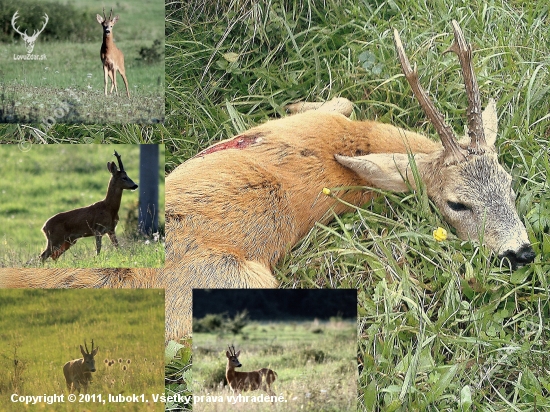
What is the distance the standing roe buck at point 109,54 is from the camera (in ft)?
19.1

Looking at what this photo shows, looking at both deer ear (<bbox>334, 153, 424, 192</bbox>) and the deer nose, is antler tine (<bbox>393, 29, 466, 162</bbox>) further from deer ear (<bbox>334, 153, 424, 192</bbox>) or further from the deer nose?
the deer nose

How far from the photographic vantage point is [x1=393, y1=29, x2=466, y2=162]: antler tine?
5.70 m

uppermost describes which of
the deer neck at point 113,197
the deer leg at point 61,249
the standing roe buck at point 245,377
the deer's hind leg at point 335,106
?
the deer's hind leg at point 335,106

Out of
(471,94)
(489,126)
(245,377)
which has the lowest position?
(245,377)

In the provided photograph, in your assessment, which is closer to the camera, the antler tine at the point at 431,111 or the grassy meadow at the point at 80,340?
the grassy meadow at the point at 80,340

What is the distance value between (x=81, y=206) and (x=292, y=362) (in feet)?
5.81

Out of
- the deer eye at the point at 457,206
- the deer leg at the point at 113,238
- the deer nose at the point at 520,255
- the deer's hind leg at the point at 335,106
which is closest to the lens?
the deer nose at the point at 520,255

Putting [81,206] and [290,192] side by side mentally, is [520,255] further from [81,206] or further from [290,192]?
[81,206]

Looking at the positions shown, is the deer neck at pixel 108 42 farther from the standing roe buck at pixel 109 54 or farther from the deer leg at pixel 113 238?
the deer leg at pixel 113 238

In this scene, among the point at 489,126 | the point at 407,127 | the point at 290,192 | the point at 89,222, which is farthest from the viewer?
the point at 407,127

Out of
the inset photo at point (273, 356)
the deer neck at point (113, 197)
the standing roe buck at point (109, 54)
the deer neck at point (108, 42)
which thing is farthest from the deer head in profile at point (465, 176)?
the deer neck at point (108, 42)

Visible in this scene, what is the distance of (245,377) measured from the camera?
5398 mm

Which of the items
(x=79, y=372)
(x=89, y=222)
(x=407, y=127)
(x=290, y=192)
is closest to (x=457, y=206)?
(x=407, y=127)

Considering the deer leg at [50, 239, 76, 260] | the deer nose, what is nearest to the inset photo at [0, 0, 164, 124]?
the deer leg at [50, 239, 76, 260]
